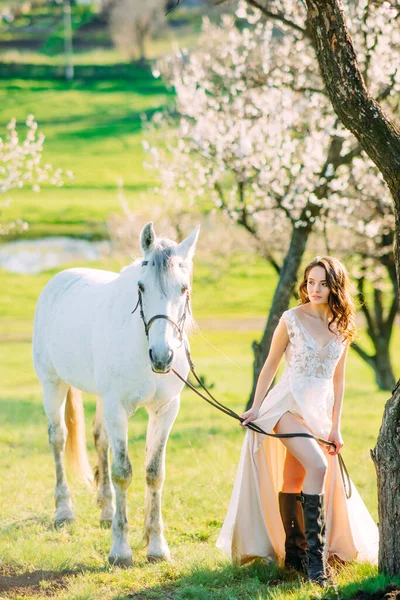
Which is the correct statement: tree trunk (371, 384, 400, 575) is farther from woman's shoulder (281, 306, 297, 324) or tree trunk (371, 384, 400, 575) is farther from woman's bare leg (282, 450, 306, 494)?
woman's shoulder (281, 306, 297, 324)

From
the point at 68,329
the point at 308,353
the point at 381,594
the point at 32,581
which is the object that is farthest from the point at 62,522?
the point at 381,594

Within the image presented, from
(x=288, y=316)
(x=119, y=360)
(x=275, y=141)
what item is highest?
(x=275, y=141)

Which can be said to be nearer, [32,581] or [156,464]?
[32,581]

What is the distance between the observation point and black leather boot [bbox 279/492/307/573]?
5.00 m

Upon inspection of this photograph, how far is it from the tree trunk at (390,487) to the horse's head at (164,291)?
54.5 inches

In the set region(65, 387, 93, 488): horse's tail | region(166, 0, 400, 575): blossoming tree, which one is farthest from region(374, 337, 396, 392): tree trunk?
region(166, 0, 400, 575): blossoming tree

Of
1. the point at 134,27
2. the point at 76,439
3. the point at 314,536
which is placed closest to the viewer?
the point at 314,536

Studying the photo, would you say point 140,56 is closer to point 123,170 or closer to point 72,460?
point 123,170

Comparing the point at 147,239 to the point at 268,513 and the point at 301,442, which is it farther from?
the point at 268,513

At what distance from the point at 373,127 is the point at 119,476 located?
10.0ft

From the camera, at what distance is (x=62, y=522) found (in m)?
6.64

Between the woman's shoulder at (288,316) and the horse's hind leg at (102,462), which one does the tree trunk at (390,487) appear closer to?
the woman's shoulder at (288,316)

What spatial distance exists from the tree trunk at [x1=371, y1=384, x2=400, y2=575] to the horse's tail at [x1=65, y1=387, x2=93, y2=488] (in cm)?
352

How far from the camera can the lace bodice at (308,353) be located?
4.95 meters
